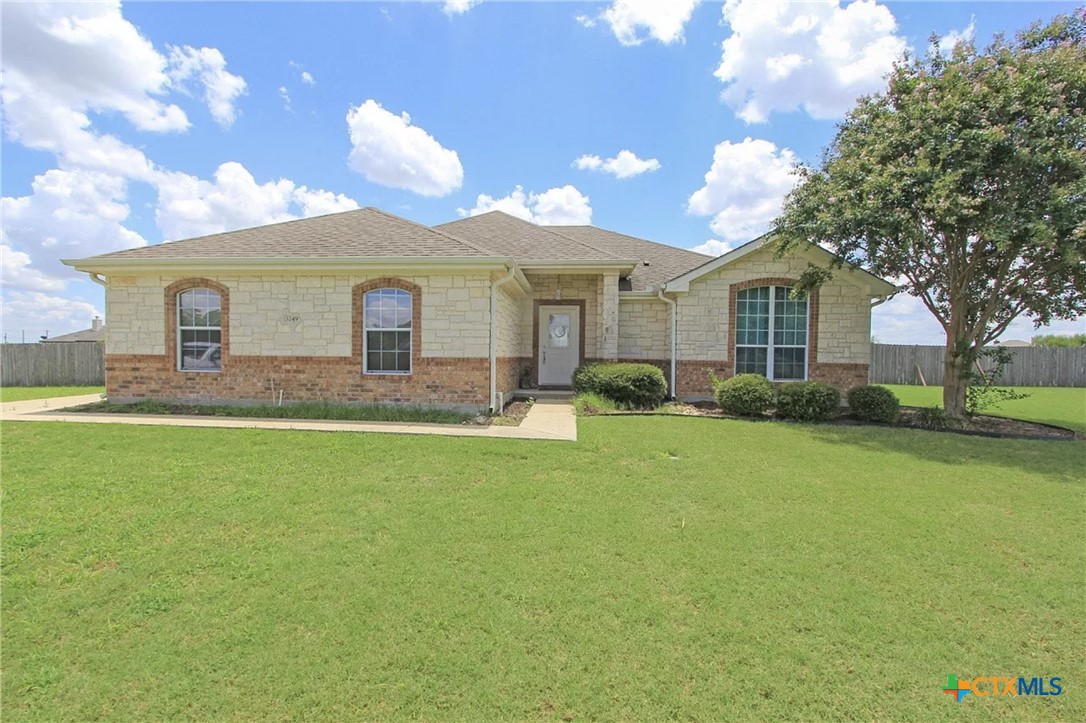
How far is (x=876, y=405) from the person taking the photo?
34.0ft

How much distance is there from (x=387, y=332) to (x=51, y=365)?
16.3m

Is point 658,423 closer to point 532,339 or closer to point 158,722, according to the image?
point 532,339

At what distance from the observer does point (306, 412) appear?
9977 millimetres

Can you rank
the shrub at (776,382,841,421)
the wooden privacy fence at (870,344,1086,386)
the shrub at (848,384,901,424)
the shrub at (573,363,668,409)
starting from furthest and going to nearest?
1. the wooden privacy fence at (870,344,1086,386)
2. the shrub at (573,363,668,409)
3. the shrub at (848,384,901,424)
4. the shrub at (776,382,841,421)

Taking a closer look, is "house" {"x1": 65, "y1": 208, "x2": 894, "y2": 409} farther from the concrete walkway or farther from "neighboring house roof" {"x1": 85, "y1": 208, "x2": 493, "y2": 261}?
the concrete walkway

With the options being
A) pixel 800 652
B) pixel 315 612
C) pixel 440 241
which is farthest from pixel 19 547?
pixel 440 241

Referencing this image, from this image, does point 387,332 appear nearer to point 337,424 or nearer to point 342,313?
point 342,313

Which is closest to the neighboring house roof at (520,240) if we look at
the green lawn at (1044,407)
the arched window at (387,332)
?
the arched window at (387,332)

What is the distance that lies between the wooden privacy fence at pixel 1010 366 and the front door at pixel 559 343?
53.0 ft

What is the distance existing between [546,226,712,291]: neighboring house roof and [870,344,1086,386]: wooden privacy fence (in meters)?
12.4

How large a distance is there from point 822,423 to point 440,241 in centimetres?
903

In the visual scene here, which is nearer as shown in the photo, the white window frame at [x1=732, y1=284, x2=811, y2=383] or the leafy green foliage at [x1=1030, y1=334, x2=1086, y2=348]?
the white window frame at [x1=732, y1=284, x2=811, y2=383]

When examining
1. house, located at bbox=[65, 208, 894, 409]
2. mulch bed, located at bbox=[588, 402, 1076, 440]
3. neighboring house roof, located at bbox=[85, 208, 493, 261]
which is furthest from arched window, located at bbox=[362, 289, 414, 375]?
mulch bed, located at bbox=[588, 402, 1076, 440]

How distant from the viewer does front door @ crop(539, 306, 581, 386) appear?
1443cm
